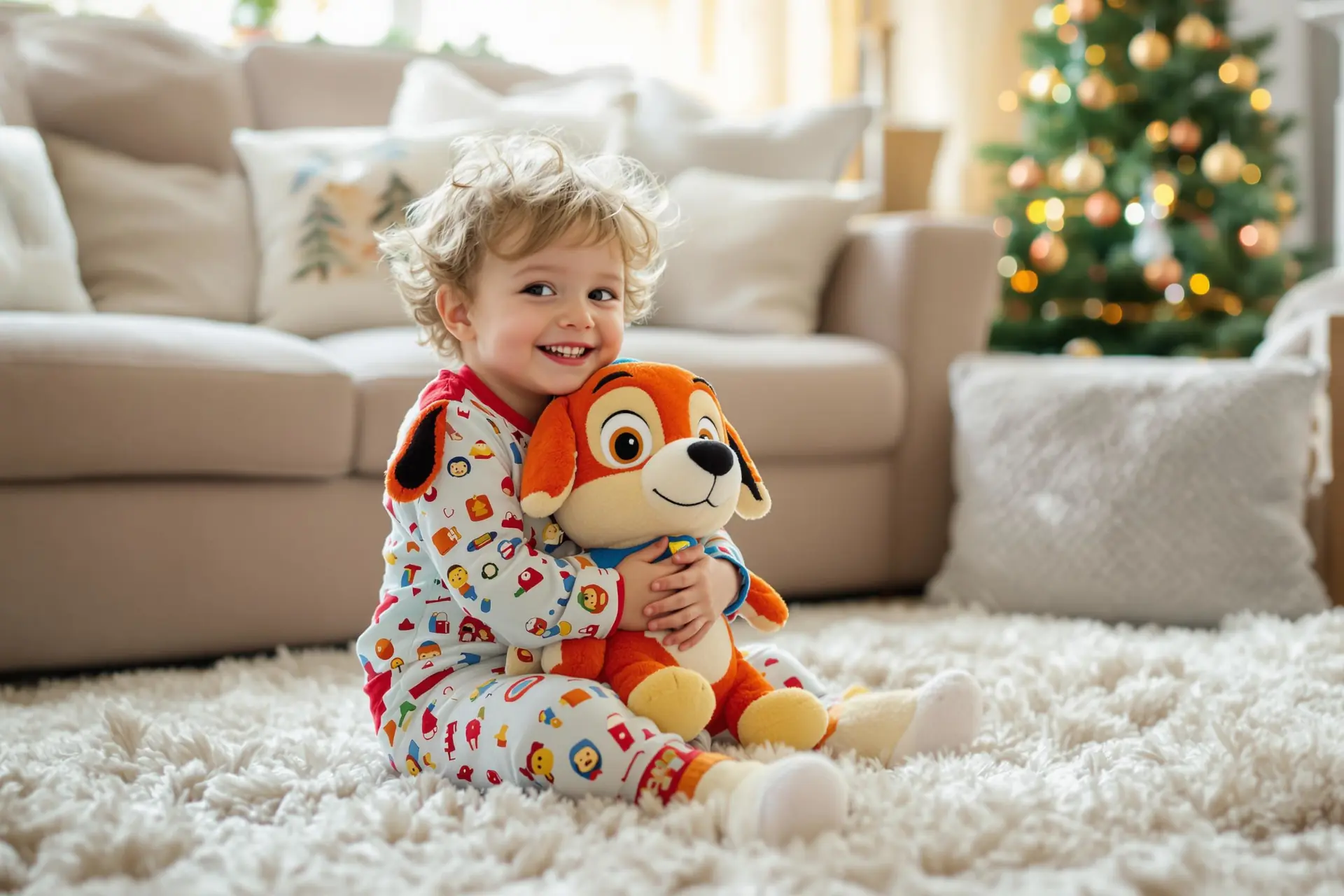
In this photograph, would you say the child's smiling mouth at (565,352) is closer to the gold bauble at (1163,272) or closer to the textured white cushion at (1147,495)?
the textured white cushion at (1147,495)

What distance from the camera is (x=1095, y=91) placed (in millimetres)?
3113

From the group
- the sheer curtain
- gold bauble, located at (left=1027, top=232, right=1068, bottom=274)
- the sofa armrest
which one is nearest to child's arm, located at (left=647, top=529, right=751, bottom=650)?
the sofa armrest

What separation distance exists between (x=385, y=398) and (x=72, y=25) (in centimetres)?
111

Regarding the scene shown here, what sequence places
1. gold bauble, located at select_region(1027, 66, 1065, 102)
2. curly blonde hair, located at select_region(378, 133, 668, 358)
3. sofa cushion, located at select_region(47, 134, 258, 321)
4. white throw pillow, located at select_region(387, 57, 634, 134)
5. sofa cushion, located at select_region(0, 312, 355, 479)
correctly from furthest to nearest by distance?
gold bauble, located at select_region(1027, 66, 1065, 102)
white throw pillow, located at select_region(387, 57, 634, 134)
sofa cushion, located at select_region(47, 134, 258, 321)
sofa cushion, located at select_region(0, 312, 355, 479)
curly blonde hair, located at select_region(378, 133, 668, 358)

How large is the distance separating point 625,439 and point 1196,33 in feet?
8.96

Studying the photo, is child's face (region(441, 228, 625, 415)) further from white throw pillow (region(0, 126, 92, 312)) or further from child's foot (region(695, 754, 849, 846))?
white throw pillow (region(0, 126, 92, 312))

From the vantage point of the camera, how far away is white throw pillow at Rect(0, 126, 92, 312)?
1652mm

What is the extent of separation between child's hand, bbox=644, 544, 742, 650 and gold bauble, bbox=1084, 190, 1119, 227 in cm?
245

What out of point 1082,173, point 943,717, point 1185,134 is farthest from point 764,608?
point 1185,134

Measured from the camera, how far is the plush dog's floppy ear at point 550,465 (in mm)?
950

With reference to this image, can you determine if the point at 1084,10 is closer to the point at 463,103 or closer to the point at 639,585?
the point at 463,103

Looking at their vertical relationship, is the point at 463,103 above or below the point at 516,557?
above

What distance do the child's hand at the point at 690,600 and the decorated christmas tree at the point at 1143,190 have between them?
7.43 ft

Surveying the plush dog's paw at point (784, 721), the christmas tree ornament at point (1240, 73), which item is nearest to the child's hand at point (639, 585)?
the plush dog's paw at point (784, 721)
